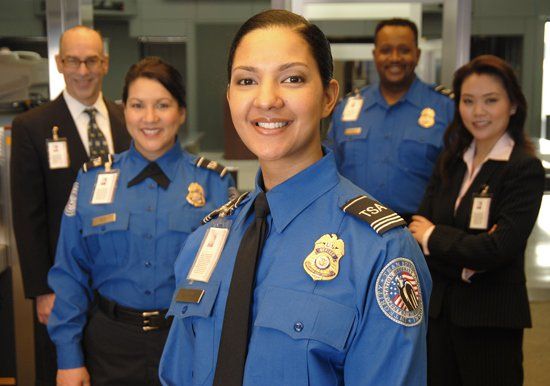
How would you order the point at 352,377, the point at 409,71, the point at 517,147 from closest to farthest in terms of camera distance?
the point at 352,377 < the point at 517,147 < the point at 409,71

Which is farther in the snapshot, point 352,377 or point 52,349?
point 52,349

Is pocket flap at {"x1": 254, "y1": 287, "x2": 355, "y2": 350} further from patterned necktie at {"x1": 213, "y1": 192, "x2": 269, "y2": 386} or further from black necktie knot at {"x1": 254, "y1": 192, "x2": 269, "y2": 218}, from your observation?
black necktie knot at {"x1": 254, "y1": 192, "x2": 269, "y2": 218}

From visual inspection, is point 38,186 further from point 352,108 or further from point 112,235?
point 352,108

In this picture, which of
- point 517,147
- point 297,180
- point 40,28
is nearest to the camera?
point 297,180

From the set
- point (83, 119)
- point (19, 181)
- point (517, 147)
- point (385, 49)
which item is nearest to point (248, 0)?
point (385, 49)

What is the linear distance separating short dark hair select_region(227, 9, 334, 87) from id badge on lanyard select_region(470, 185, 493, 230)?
4.15ft

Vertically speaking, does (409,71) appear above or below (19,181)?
above

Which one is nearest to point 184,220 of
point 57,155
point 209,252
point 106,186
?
point 106,186

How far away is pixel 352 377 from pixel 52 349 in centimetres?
229

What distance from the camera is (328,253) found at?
1169 millimetres

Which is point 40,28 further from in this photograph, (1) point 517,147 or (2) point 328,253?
(2) point 328,253

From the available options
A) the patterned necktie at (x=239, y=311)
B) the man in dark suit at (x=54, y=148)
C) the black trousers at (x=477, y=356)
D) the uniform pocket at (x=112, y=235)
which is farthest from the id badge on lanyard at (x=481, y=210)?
the man in dark suit at (x=54, y=148)

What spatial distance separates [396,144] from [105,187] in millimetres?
1524

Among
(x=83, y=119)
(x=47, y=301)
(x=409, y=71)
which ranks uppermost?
(x=409, y=71)
